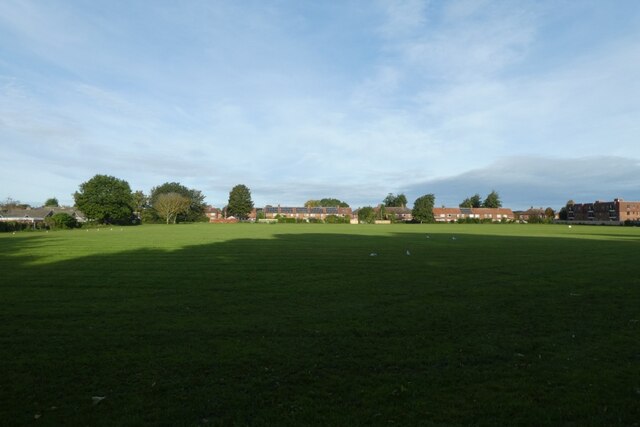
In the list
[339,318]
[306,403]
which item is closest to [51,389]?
[306,403]

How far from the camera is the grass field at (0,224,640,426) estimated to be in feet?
15.1

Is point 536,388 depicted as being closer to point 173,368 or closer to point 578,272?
point 173,368

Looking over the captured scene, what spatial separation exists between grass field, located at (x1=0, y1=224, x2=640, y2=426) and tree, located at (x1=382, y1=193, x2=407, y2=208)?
163m

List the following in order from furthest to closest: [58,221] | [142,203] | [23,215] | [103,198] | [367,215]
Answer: [367,215], [142,203], [23,215], [103,198], [58,221]

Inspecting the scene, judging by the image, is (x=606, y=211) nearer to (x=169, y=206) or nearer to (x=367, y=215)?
(x=367, y=215)

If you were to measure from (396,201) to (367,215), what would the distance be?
157 ft

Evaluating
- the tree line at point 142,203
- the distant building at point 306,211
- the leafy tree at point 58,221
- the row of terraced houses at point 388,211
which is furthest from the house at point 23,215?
the distant building at point 306,211

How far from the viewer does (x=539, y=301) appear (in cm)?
1034

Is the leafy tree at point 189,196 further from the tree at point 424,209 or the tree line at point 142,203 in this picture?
the tree at point 424,209

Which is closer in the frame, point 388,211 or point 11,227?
point 11,227

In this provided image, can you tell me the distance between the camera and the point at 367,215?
132 metres

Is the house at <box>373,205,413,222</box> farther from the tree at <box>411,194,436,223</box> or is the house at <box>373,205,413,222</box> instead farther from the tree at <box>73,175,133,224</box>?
the tree at <box>73,175,133,224</box>

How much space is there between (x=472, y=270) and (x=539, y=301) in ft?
17.3

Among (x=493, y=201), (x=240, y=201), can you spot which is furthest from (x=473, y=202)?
(x=240, y=201)
